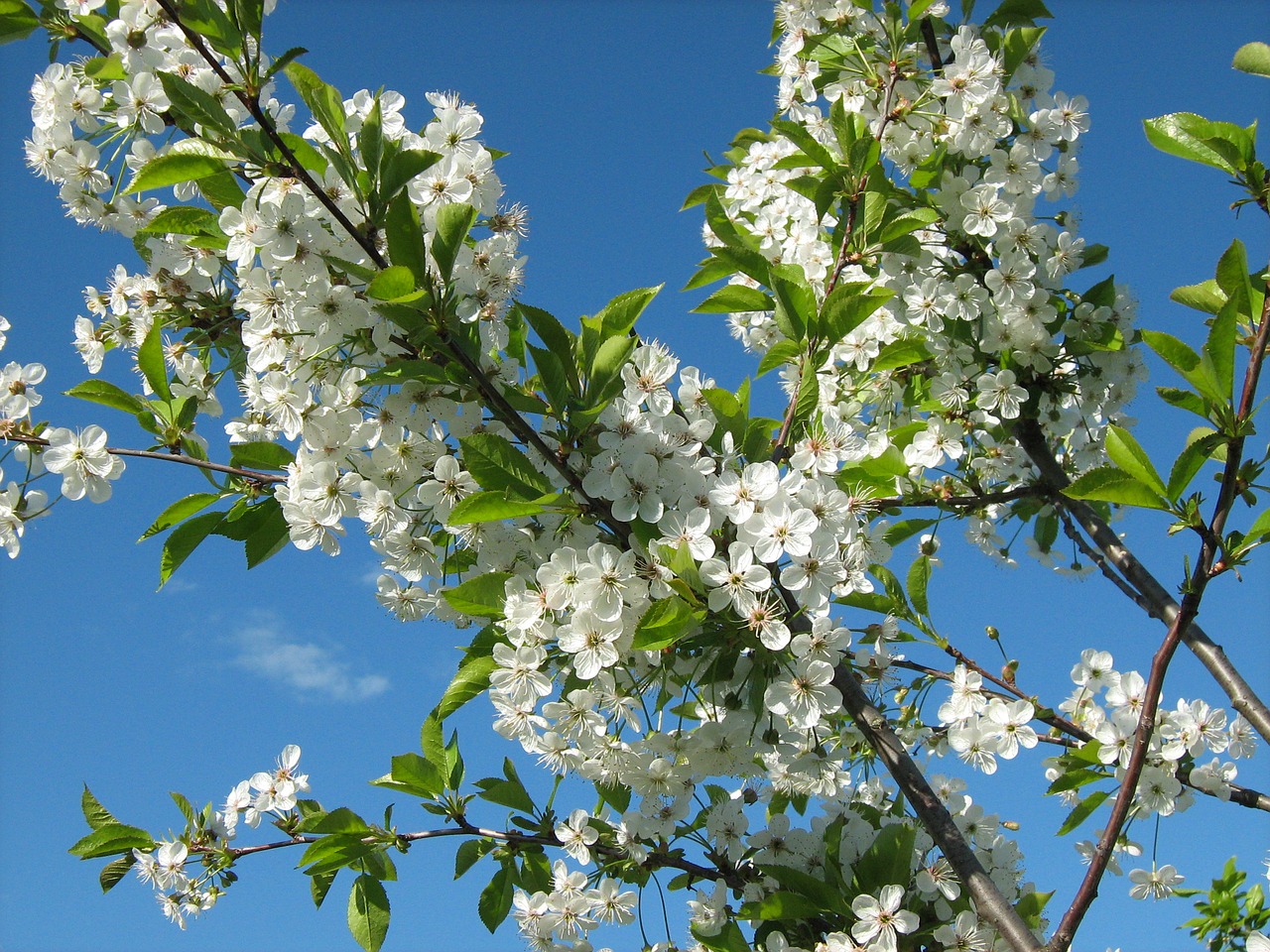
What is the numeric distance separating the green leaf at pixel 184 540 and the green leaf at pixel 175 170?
1.01 m

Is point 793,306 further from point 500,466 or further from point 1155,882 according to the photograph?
point 1155,882

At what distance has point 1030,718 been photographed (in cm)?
337

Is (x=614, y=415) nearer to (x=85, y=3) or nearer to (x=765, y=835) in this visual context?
(x=765, y=835)

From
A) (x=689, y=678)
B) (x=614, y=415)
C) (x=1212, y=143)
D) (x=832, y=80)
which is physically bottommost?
(x=689, y=678)

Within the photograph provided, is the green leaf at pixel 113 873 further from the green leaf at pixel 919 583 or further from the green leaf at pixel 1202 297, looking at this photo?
the green leaf at pixel 1202 297

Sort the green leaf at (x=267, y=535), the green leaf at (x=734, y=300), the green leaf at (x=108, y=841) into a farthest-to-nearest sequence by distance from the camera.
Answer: the green leaf at (x=734, y=300)
the green leaf at (x=108, y=841)
the green leaf at (x=267, y=535)

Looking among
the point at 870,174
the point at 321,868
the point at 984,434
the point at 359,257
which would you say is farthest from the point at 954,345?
the point at 321,868

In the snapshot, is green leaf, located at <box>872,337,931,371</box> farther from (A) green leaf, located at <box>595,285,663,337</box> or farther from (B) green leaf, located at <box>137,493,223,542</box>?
(B) green leaf, located at <box>137,493,223,542</box>

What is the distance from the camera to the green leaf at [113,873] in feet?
10.6

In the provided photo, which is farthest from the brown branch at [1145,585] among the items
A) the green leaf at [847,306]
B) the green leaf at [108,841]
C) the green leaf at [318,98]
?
the green leaf at [108,841]

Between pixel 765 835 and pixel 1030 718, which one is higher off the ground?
pixel 1030 718

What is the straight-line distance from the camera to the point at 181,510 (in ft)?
9.50

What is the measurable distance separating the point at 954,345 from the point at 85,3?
3.39 m

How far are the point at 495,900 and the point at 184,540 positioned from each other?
1.56 m
